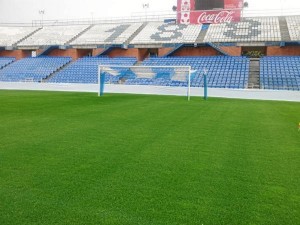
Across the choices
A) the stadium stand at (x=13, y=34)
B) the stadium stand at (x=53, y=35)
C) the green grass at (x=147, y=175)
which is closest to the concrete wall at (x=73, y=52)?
the stadium stand at (x=53, y=35)

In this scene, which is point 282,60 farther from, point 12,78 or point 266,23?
point 12,78

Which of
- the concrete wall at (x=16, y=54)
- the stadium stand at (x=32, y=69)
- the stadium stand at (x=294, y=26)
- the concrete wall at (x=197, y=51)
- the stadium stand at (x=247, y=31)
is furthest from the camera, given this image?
the concrete wall at (x=16, y=54)

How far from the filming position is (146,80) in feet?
74.3

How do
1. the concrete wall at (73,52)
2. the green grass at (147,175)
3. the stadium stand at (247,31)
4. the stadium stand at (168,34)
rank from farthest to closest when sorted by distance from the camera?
the concrete wall at (73,52) → the stadium stand at (168,34) → the stadium stand at (247,31) → the green grass at (147,175)

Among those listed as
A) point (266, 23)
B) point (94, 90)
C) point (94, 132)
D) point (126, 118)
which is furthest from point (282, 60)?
point (94, 132)

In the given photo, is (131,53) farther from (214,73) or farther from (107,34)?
(214,73)

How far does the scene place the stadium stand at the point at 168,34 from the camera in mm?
28125

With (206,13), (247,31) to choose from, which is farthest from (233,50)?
(206,13)

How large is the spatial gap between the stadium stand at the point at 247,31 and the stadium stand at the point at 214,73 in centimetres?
257

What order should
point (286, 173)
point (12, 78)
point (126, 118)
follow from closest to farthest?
1. point (286, 173)
2. point (126, 118)
3. point (12, 78)

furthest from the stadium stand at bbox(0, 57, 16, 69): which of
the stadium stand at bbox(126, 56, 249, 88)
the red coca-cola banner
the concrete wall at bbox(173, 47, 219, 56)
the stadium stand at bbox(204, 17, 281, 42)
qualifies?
the stadium stand at bbox(204, 17, 281, 42)

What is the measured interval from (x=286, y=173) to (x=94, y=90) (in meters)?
18.8

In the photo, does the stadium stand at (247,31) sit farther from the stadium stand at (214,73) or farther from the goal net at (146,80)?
the goal net at (146,80)

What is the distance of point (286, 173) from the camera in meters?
4.09
